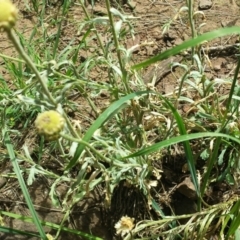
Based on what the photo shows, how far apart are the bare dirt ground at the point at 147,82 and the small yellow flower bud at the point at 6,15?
2.27ft

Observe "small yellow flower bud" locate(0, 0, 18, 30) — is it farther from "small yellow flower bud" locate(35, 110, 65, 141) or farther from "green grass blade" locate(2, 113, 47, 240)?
"green grass blade" locate(2, 113, 47, 240)

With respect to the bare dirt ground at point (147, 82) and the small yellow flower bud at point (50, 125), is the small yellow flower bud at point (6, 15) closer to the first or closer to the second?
the small yellow flower bud at point (50, 125)

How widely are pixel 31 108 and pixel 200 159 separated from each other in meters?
0.77

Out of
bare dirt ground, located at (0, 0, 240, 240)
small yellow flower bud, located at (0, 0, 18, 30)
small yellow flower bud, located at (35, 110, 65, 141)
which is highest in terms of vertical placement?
small yellow flower bud, located at (0, 0, 18, 30)

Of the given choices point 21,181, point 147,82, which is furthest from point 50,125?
point 147,82

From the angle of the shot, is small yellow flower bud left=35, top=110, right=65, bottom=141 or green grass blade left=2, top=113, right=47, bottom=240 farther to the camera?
green grass blade left=2, top=113, right=47, bottom=240

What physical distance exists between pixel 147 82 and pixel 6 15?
1319 mm

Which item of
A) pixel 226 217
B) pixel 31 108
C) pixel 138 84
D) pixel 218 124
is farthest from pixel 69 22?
pixel 226 217

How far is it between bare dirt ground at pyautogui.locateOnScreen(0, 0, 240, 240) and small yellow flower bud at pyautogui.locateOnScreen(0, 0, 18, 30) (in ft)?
2.27

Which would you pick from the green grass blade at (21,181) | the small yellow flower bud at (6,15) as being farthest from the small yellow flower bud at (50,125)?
the green grass blade at (21,181)

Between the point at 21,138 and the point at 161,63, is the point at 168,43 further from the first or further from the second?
the point at 21,138

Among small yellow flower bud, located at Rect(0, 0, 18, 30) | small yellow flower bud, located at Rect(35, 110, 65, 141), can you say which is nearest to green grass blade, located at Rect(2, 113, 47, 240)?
small yellow flower bud, located at Rect(35, 110, 65, 141)

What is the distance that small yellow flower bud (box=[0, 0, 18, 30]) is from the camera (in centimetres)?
96

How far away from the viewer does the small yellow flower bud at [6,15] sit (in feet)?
3.16
